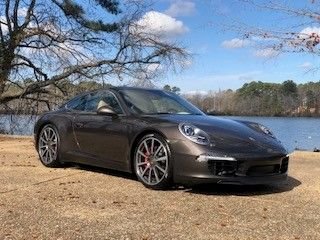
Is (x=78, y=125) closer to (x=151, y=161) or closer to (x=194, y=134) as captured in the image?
(x=151, y=161)

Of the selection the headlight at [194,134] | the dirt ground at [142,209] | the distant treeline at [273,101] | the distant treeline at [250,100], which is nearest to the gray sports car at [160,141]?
the headlight at [194,134]

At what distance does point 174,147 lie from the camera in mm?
6023

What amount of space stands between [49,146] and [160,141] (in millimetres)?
2506

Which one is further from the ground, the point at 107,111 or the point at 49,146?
the point at 107,111

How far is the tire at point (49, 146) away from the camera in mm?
7883

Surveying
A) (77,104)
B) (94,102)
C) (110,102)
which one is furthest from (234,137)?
(77,104)

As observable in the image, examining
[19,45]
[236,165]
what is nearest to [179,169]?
[236,165]

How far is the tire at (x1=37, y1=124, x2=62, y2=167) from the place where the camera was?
7.88 m

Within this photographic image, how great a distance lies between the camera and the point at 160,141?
6.19 m

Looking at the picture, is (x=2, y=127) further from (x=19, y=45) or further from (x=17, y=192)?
(x=17, y=192)

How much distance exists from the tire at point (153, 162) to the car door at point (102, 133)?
10.3 inches

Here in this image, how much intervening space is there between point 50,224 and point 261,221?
1900mm

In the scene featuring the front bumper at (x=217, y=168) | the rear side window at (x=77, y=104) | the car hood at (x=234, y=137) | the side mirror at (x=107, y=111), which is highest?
the rear side window at (x=77, y=104)

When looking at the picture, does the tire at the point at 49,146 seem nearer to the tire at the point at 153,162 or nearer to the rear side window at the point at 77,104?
the rear side window at the point at 77,104
